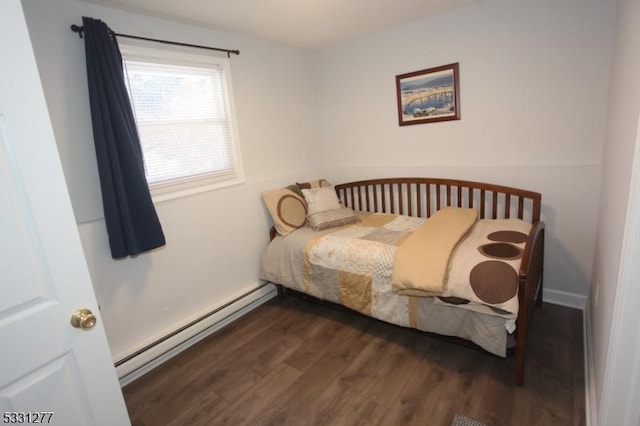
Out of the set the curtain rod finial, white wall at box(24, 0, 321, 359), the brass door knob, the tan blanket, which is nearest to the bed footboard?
the tan blanket

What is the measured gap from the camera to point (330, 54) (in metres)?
3.38

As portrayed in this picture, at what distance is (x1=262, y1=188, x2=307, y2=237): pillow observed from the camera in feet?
9.41

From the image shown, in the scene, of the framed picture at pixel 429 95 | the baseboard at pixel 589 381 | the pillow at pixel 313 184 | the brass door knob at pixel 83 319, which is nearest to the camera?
the brass door knob at pixel 83 319

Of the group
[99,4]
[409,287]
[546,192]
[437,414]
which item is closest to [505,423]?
[437,414]

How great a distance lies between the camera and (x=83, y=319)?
1100 millimetres

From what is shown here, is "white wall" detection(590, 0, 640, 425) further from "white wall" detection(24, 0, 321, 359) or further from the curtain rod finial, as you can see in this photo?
the curtain rod finial

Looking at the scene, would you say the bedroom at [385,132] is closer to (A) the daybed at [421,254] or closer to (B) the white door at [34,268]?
(A) the daybed at [421,254]

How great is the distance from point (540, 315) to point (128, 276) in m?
2.92

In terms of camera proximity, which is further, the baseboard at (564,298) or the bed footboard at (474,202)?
the baseboard at (564,298)

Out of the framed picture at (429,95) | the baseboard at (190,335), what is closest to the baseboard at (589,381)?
the framed picture at (429,95)

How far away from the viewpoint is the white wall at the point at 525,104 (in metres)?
2.20

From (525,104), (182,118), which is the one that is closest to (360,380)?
(182,118)

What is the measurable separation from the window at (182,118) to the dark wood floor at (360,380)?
1.23 metres

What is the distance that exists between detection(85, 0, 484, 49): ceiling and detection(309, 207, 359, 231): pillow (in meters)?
1.54
